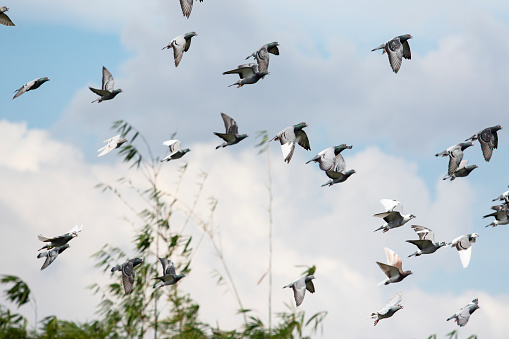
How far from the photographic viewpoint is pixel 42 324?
54.1 feet

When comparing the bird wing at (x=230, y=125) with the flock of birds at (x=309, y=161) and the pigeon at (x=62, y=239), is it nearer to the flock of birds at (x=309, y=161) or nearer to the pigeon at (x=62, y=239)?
the flock of birds at (x=309, y=161)

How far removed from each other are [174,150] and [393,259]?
5.57 meters

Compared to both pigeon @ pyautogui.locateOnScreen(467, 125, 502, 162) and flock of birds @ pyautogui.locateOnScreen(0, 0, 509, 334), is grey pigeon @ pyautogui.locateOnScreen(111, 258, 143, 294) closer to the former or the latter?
flock of birds @ pyautogui.locateOnScreen(0, 0, 509, 334)

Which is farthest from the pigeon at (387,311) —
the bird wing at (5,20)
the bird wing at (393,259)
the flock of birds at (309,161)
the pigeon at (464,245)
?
the bird wing at (5,20)

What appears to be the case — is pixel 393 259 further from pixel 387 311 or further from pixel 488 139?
pixel 488 139

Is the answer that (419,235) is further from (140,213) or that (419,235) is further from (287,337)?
(140,213)

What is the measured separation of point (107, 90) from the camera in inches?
665

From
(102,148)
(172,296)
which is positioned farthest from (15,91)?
(172,296)

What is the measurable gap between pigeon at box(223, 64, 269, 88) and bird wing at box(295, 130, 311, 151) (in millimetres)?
1573

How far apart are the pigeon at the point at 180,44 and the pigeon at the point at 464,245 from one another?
753cm

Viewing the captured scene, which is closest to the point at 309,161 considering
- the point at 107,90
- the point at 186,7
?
the point at 186,7

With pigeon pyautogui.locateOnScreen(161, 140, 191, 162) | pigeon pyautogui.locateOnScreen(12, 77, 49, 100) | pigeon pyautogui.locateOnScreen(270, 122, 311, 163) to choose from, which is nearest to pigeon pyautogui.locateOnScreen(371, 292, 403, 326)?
pigeon pyautogui.locateOnScreen(270, 122, 311, 163)

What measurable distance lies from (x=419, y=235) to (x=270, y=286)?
11.4ft

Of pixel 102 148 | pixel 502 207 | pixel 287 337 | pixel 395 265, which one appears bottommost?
pixel 287 337
